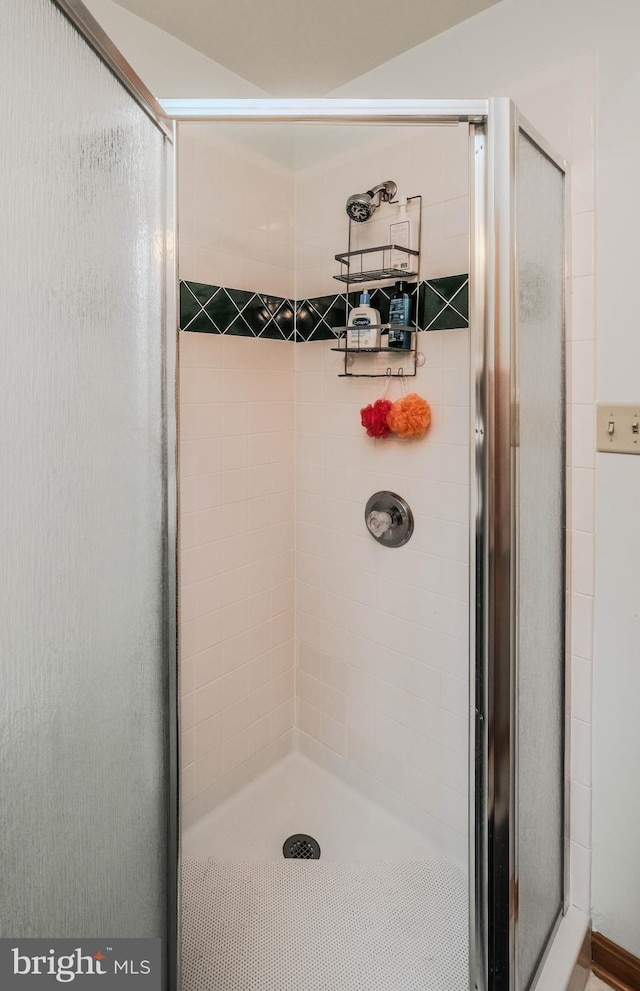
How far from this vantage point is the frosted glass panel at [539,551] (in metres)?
1.17

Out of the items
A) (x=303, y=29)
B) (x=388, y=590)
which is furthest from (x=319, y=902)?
(x=303, y=29)

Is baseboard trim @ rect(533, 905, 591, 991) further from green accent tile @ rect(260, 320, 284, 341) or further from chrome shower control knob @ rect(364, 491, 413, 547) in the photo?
green accent tile @ rect(260, 320, 284, 341)

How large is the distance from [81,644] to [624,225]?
1.39 m

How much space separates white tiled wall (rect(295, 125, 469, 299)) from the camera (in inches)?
66.0

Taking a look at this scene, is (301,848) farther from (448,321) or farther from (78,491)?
(448,321)

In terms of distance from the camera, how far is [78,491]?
2.51 ft

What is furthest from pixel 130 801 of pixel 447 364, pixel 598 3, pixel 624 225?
pixel 598 3

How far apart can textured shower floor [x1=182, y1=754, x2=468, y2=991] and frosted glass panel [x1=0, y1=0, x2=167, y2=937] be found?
0.58 metres

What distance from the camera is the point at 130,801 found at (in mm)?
940

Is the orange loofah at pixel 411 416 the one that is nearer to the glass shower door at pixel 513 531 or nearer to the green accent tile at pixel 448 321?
the green accent tile at pixel 448 321

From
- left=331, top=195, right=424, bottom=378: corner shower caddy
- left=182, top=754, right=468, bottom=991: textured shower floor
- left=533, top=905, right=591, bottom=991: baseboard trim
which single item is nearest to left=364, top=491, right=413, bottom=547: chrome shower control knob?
left=331, top=195, right=424, bottom=378: corner shower caddy

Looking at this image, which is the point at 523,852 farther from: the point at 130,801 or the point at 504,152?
the point at 504,152

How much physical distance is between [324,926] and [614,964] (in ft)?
2.34

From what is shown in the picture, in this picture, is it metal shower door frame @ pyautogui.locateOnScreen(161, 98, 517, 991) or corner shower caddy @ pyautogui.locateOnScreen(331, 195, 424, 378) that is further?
corner shower caddy @ pyautogui.locateOnScreen(331, 195, 424, 378)
